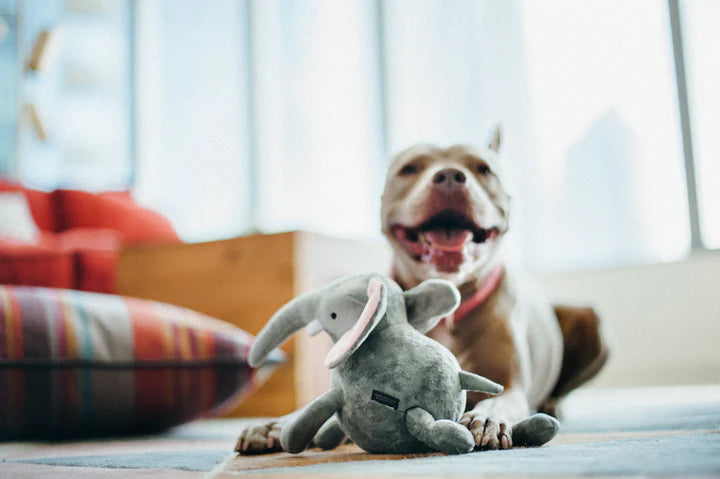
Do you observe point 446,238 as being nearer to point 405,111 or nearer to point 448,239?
point 448,239

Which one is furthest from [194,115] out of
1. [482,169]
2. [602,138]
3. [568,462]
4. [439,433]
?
[568,462]

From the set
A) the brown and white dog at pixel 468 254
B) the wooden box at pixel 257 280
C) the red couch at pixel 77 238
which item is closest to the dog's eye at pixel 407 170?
the brown and white dog at pixel 468 254

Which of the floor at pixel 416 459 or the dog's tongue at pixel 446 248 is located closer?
the floor at pixel 416 459

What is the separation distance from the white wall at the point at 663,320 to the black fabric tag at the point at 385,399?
8.09 feet

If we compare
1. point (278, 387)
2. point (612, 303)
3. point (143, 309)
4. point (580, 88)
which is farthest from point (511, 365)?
point (580, 88)

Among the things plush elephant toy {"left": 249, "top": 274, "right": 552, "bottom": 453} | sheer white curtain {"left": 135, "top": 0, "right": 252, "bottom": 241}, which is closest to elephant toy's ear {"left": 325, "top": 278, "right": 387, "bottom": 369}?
plush elephant toy {"left": 249, "top": 274, "right": 552, "bottom": 453}

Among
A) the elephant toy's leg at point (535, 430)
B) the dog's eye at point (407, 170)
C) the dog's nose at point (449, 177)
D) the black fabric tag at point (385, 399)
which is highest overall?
the dog's eye at point (407, 170)

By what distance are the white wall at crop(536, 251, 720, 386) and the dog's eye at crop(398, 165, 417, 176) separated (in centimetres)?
214

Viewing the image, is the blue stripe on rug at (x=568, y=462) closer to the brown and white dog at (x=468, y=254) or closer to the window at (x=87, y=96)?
the brown and white dog at (x=468, y=254)

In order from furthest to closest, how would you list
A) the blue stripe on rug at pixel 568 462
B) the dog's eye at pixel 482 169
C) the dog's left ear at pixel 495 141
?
the dog's left ear at pixel 495 141
the dog's eye at pixel 482 169
the blue stripe on rug at pixel 568 462

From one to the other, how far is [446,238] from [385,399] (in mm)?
412

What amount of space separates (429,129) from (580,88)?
751 mm

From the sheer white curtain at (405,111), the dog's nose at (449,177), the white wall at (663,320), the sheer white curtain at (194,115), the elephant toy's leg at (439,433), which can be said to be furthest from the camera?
the sheer white curtain at (194,115)

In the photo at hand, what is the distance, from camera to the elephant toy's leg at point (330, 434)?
3.11 feet
